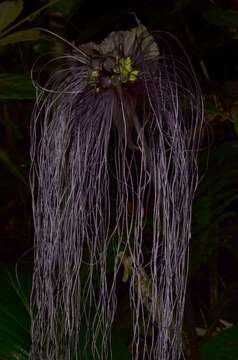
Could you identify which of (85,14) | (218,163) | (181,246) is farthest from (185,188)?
(85,14)

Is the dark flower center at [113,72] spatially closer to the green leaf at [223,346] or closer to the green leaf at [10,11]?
the green leaf at [10,11]

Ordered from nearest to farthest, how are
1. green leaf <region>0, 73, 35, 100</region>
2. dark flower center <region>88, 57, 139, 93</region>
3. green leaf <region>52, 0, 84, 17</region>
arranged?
1. dark flower center <region>88, 57, 139, 93</region>
2. green leaf <region>0, 73, 35, 100</region>
3. green leaf <region>52, 0, 84, 17</region>

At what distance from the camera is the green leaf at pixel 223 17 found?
862mm

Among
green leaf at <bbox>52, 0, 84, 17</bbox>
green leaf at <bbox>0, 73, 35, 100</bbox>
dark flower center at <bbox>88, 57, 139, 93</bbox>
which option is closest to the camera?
dark flower center at <bbox>88, 57, 139, 93</bbox>

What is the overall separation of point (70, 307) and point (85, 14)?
→ 1.53 feet

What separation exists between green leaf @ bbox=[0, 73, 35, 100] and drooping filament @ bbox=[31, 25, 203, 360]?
0.02 meters

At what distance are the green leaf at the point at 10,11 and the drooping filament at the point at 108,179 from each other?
0.08 m

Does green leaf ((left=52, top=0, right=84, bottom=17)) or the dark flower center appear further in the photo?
green leaf ((left=52, top=0, right=84, bottom=17))

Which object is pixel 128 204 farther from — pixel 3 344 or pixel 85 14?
pixel 85 14

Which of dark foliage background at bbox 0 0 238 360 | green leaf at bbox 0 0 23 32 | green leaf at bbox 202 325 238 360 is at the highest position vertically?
green leaf at bbox 0 0 23 32

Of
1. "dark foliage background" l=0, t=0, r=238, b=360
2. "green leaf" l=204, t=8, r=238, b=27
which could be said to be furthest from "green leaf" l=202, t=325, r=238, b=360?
"green leaf" l=204, t=8, r=238, b=27

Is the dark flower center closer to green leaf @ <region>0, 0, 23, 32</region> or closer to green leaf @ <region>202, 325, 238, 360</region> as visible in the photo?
green leaf @ <region>0, 0, 23, 32</region>

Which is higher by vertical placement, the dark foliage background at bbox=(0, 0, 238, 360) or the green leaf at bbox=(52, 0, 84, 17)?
the green leaf at bbox=(52, 0, 84, 17)

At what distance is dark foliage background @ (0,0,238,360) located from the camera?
0.93 meters
